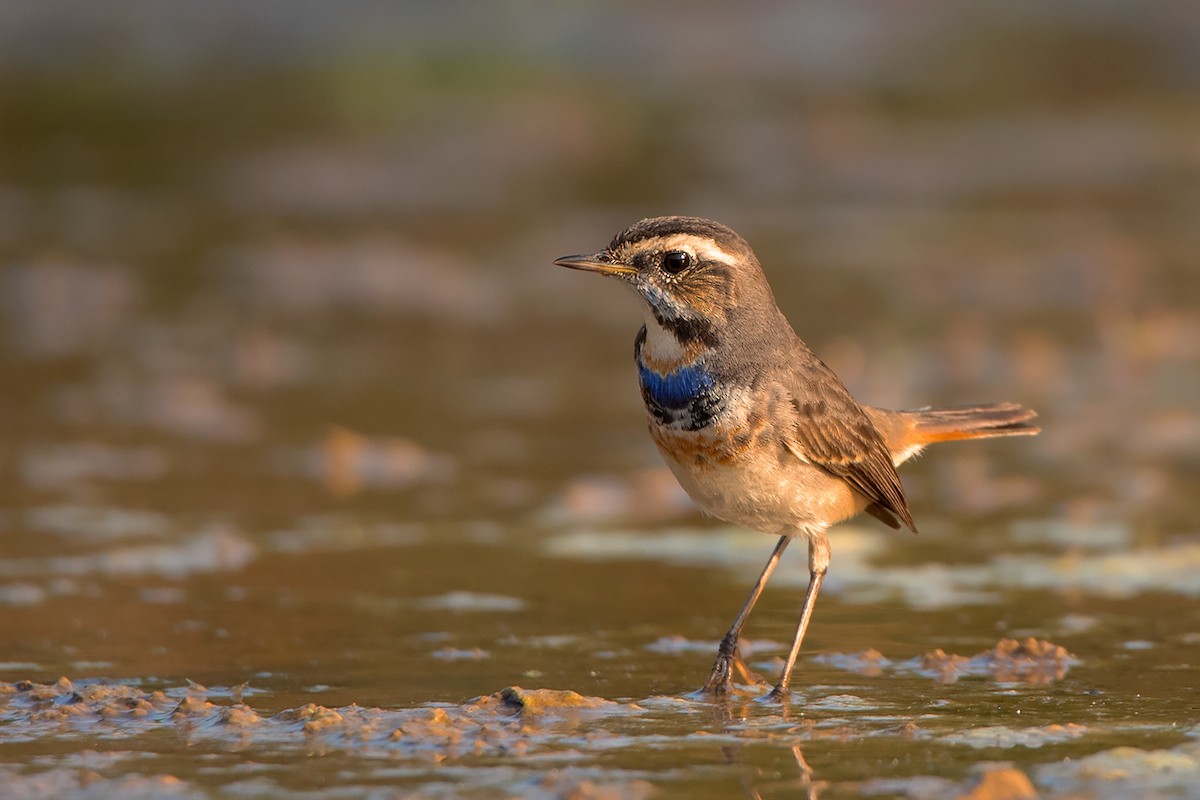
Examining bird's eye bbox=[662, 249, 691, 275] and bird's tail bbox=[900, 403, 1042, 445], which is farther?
bird's tail bbox=[900, 403, 1042, 445]

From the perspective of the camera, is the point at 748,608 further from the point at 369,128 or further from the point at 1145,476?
the point at 369,128

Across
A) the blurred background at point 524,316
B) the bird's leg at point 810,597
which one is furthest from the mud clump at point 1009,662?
the bird's leg at point 810,597

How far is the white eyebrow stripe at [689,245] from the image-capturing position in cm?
752

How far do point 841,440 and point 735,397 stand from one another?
58 cm

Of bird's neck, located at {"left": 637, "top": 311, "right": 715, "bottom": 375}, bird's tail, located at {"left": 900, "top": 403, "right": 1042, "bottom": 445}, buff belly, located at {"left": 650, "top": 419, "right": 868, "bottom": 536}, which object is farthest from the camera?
bird's tail, located at {"left": 900, "top": 403, "right": 1042, "bottom": 445}

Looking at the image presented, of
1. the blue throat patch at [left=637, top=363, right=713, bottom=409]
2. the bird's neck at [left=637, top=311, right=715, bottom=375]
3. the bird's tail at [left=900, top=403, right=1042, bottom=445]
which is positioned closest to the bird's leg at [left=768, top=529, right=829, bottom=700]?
the blue throat patch at [left=637, top=363, right=713, bottom=409]

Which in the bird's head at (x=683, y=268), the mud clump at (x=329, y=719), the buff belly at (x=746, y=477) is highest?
the bird's head at (x=683, y=268)

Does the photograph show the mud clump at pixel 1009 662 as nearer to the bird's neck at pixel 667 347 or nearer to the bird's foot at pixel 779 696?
the bird's foot at pixel 779 696

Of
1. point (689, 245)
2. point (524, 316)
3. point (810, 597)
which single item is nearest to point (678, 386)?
point (689, 245)

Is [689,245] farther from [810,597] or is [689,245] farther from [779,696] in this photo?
[779,696]

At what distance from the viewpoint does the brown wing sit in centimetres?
755

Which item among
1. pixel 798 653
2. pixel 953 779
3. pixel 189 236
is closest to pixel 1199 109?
pixel 189 236

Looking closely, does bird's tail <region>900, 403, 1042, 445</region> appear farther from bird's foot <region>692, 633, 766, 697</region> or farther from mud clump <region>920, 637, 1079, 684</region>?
bird's foot <region>692, 633, 766, 697</region>

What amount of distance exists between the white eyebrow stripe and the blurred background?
1.60 meters
